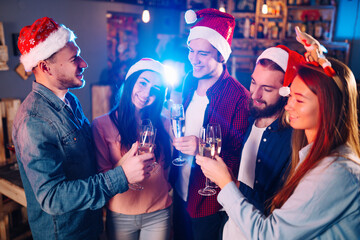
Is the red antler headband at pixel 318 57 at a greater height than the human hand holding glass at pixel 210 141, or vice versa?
the red antler headband at pixel 318 57

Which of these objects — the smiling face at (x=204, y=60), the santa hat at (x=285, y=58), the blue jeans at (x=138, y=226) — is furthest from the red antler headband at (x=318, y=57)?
the blue jeans at (x=138, y=226)

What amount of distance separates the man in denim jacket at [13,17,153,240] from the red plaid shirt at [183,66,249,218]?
614 millimetres

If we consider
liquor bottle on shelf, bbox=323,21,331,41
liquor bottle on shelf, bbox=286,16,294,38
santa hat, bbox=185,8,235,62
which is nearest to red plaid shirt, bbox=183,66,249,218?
santa hat, bbox=185,8,235,62

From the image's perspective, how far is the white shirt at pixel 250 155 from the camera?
5.55 ft

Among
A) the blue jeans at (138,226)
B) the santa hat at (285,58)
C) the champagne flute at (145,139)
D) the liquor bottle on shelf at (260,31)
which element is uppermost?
the liquor bottle on shelf at (260,31)

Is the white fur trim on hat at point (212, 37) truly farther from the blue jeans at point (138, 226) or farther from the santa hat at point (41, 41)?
the blue jeans at point (138, 226)

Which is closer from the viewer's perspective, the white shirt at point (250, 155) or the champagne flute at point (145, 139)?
the champagne flute at point (145, 139)

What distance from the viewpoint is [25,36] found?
1503 millimetres

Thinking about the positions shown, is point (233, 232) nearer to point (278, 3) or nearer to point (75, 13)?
point (75, 13)

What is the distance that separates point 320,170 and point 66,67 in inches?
52.0

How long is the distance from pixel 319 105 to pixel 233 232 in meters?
0.72

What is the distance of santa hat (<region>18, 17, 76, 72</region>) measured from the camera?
4.75 feet

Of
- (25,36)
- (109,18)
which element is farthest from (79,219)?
(109,18)

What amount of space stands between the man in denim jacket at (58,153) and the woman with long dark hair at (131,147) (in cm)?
13
